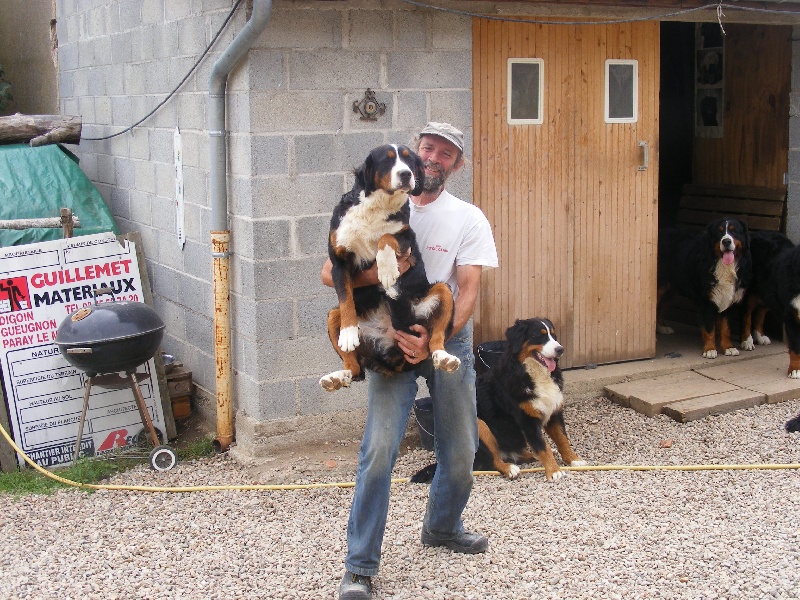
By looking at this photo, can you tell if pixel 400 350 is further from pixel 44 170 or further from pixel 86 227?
pixel 44 170

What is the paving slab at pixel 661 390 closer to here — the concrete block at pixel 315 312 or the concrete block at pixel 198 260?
the concrete block at pixel 315 312

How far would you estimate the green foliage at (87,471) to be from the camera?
581cm

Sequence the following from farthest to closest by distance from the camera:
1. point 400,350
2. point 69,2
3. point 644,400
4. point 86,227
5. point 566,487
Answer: point 69,2
point 86,227
point 644,400
point 566,487
point 400,350

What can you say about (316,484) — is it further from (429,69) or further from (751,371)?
(751,371)

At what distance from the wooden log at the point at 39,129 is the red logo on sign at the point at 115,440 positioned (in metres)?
2.66

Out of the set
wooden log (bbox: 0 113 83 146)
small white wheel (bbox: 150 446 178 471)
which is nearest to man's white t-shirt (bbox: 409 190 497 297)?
small white wheel (bbox: 150 446 178 471)

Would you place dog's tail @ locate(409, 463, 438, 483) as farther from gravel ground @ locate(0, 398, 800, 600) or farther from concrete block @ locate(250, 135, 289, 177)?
concrete block @ locate(250, 135, 289, 177)

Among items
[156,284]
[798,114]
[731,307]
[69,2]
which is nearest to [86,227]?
[156,284]

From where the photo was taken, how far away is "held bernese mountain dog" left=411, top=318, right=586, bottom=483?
567 cm

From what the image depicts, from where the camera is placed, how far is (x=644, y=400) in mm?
6855

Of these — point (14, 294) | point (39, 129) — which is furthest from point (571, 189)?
point (39, 129)

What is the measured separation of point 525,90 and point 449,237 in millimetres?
3032

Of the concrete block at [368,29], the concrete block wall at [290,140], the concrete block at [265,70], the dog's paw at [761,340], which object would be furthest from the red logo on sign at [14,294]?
the dog's paw at [761,340]

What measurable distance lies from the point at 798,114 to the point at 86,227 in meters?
5.73
